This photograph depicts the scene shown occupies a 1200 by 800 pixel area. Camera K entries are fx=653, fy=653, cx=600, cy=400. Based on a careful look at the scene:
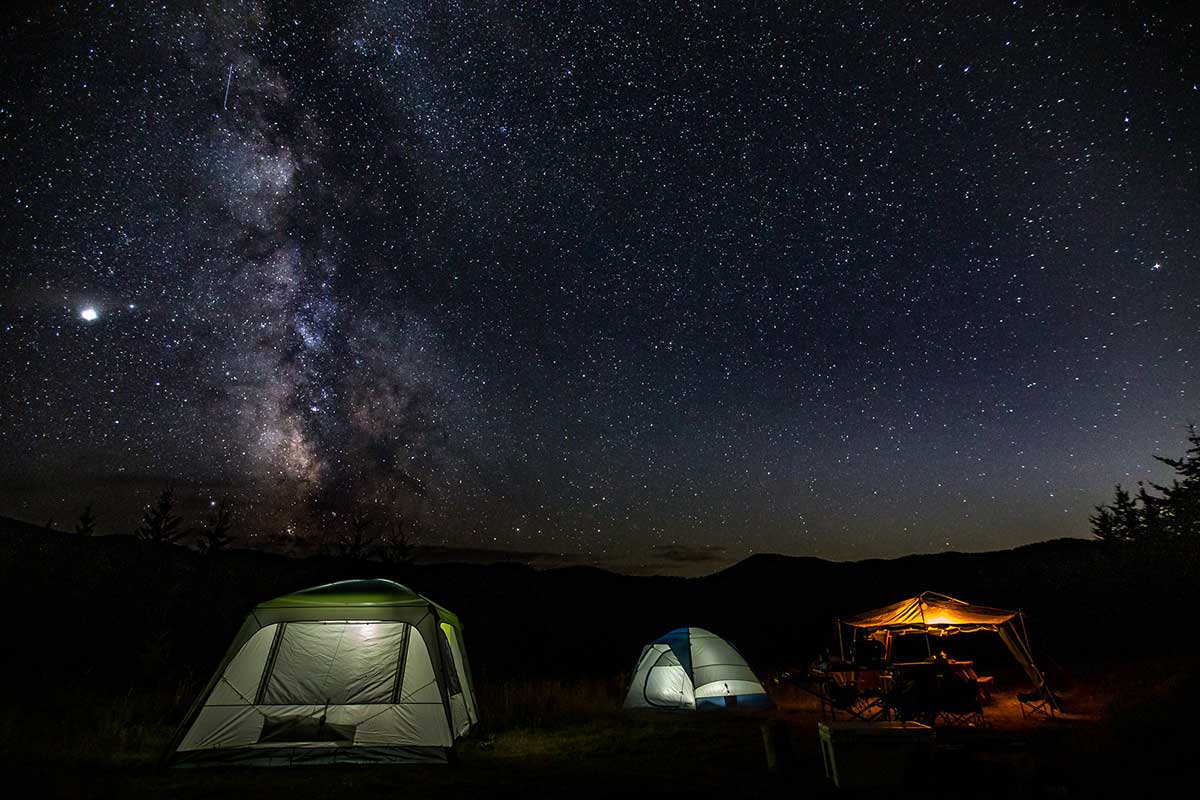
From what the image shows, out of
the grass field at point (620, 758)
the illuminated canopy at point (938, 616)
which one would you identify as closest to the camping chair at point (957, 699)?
the grass field at point (620, 758)

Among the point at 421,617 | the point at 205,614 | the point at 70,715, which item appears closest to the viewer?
the point at 421,617

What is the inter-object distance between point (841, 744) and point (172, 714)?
31.2 feet

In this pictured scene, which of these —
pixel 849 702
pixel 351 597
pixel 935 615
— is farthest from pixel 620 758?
pixel 935 615

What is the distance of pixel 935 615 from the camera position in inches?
508

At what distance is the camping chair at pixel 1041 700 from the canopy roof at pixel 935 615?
1.29 meters

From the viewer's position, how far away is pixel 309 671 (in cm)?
851

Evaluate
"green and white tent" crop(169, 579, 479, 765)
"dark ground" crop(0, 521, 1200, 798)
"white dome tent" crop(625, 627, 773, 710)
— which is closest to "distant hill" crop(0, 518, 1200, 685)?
"dark ground" crop(0, 521, 1200, 798)

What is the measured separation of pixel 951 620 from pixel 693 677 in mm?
5140

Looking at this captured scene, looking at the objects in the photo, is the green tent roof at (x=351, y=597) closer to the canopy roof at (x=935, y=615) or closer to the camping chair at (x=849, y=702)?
the camping chair at (x=849, y=702)

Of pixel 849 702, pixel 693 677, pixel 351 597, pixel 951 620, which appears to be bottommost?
pixel 849 702

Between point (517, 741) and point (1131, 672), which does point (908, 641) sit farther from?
point (517, 741)

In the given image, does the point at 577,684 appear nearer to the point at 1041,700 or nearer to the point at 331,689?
the point at 331,689

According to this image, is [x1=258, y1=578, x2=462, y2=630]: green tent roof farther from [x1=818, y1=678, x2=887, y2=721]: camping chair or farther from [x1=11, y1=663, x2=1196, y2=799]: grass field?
[x1=818, y1=678, x2=887, y2=721]: camping chair

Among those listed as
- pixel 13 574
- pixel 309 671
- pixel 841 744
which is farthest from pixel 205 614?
pixel 841 744
